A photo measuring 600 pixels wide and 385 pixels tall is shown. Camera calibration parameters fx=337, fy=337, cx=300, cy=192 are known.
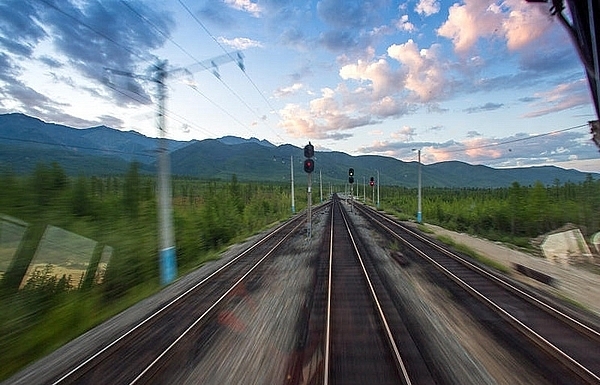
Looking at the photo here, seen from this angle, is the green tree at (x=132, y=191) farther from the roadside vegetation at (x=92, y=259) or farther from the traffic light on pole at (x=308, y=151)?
the traffic light on pole at (x=308, y=151)

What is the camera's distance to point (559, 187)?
3559cm

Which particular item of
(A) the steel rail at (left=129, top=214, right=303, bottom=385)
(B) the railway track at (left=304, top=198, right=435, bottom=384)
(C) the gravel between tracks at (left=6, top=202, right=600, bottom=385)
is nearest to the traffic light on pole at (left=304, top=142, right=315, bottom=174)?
(A) the steel rail at (left=129, top=214, right=303, bottom=385)

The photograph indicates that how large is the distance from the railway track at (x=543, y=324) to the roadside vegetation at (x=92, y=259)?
34.6ft

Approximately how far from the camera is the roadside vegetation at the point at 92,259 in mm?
8164

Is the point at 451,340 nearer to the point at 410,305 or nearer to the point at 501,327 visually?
the point at 501,327

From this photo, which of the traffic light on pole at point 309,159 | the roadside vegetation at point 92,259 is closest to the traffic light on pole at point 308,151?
the traffic light on pole at point 309,159

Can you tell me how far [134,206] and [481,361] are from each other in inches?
522

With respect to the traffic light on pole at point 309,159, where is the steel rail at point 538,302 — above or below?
below

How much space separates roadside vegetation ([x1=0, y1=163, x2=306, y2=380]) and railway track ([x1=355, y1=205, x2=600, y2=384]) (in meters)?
10.5

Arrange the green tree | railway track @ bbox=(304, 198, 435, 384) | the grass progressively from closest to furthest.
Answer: railway track @ bbox=(304, 198, 435, 384), the green tree, the grass

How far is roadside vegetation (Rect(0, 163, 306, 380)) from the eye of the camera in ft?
26.8

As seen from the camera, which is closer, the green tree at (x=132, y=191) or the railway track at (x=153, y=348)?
the railway track at (x=153, y=348)

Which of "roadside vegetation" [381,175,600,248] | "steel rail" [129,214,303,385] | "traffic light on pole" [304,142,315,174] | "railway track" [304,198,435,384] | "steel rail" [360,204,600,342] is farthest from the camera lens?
"roadside vegetation" [381,175,600,248]

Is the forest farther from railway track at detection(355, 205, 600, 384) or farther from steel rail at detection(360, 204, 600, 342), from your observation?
steel rail at detection(360, 204, 600, 342)
